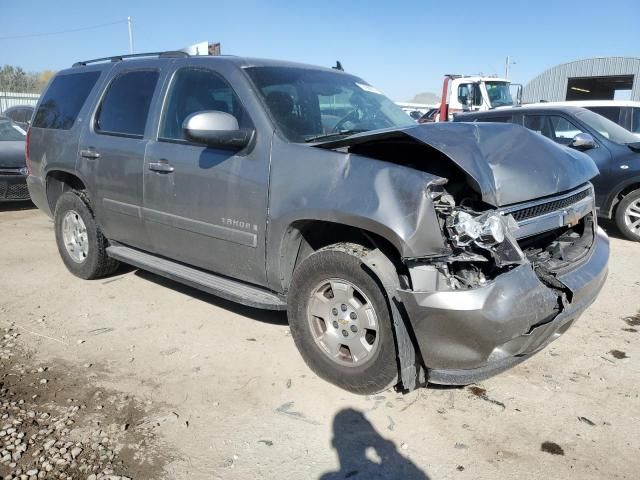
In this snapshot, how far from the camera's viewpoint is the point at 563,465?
2.56m

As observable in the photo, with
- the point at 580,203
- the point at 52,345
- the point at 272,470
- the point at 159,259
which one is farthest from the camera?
the point at 159,259

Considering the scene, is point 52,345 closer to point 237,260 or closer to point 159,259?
point 159,259

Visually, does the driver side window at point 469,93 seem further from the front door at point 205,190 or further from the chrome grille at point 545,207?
the front door at point 205,190

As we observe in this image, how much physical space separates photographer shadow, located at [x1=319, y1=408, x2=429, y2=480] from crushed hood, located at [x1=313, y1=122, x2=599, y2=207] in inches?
53.2

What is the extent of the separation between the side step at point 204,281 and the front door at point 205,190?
9 centimetres

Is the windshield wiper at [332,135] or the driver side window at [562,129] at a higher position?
the windshield wiper at [332,135]

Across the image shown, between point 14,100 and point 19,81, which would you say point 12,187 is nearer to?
point 14,100

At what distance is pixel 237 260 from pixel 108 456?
143 centimetres

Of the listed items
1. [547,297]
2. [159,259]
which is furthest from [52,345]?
[547,297]

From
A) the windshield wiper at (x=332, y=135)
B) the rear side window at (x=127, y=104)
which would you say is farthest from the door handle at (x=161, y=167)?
the windshield wiper at (x=332, y=135)

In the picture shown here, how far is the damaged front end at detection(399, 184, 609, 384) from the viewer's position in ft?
8.36

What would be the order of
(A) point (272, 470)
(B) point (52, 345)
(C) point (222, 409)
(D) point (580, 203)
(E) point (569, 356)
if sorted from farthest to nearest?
(B) point (52, 345), (E) point (569, 356), (D) point (580, 203), (C) point (222, 409), (A) point (272, 470)

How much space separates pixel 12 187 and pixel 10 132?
1.64m

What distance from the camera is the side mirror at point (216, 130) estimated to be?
3.21 meters
